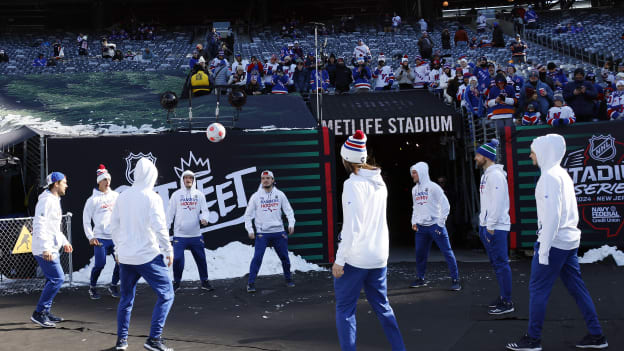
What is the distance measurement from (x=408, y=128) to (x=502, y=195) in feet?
21.6

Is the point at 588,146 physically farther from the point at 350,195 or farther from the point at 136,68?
the point at 136,68

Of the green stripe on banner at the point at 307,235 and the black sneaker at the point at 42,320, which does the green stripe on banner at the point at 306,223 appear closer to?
the green stripe on banner at the point at 307,235

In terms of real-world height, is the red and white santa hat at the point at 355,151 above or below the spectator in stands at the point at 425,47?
below

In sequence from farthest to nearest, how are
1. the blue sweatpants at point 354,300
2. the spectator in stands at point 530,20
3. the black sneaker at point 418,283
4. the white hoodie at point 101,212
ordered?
the spectator in stands at point 530,20 → the white hoodie at point 101,212 → the black sneaker at point 418,283 → the blue sweatpants at point 354,300

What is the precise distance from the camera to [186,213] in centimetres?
941

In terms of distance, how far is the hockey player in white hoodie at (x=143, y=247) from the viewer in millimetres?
6012

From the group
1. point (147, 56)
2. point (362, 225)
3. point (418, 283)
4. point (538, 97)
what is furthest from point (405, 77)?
point (362, 225)

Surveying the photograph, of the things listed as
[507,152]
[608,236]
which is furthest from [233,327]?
[608,236]

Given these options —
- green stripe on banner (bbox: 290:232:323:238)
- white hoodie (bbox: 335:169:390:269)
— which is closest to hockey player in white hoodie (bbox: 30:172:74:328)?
white hoodie (bbox: 335:169:390:269)

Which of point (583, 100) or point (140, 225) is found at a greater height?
point (583, 100)

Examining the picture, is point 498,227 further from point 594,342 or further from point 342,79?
point 342,79

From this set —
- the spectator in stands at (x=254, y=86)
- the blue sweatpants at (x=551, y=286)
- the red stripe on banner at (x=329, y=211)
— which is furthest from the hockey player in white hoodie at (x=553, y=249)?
the spectator in stands at (x=254, y=86)

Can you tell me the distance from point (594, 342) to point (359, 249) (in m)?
2.64

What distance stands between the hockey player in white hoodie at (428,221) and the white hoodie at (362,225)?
4.17 metres
